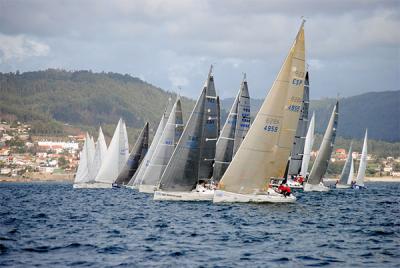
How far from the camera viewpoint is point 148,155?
276ft

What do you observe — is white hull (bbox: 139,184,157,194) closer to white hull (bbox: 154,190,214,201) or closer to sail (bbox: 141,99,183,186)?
sail (bbox: 141,99,183,186)

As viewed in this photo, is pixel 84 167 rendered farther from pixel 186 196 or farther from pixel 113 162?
pixel 186 196

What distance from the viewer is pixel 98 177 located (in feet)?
333

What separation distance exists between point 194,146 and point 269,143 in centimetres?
832

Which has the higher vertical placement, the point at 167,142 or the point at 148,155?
the point at 167,142

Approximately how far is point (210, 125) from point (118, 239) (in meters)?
26.5

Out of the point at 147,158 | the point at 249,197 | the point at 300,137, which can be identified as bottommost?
the point at 249,197

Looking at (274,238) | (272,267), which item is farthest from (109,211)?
(272,267)

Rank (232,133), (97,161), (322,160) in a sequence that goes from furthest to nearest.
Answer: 1. (97,161)
2. (322,160)
3. (232,133)

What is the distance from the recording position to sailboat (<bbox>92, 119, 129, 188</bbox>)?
330ft

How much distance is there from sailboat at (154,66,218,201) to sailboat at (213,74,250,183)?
363 cm

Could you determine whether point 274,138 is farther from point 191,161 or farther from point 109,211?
point 109,211

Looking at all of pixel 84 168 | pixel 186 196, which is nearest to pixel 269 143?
pixel 186 196

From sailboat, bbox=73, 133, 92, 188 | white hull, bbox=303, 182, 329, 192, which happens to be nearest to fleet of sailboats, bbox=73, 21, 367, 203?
white hull, bbox=303, 182, 329, 192
